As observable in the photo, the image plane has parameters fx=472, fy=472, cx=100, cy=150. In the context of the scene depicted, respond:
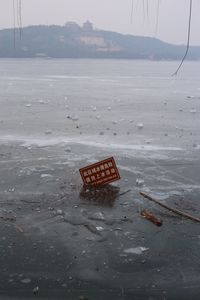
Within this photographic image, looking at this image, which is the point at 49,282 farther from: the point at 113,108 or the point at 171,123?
the point at 113,108

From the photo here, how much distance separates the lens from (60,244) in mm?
6523

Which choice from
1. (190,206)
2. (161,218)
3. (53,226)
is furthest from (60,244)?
(190,206)

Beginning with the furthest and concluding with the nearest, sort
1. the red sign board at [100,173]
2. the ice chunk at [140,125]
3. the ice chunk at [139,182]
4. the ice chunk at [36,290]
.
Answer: the ice chunk at [140,125]
the ice chunk at [139,182]
the red sign board at [100,173]
the ice chunk at [36,290]

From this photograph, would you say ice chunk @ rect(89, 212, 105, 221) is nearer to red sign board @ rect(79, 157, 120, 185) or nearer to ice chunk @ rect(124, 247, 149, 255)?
ice chunk @ rect(124, 247, 149, 255)

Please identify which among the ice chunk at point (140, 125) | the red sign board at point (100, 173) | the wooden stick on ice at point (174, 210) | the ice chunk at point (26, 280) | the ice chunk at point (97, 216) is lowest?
the ice chunk at point (140, 125)

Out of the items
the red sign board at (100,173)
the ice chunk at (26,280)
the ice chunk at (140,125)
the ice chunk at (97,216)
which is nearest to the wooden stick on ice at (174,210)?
the red sign board at (100,173)

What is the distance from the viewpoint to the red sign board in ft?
29.8

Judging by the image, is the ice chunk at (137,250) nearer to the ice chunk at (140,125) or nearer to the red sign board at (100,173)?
the red sign board at (100,173)

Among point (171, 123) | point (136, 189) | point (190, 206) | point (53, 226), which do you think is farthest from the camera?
point (171, 123)

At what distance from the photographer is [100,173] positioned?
9117 millimetres

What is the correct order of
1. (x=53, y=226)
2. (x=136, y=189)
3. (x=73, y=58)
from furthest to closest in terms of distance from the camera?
(x=73, y=58) → (x=136, y=189) → (x=53, y=226)

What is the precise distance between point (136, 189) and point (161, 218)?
1.52 metres

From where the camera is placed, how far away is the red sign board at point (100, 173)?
9070 millimetres

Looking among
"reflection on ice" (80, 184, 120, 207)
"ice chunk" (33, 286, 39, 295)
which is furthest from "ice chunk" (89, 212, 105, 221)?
"ice chunk" (33, 286, 39, 295)
